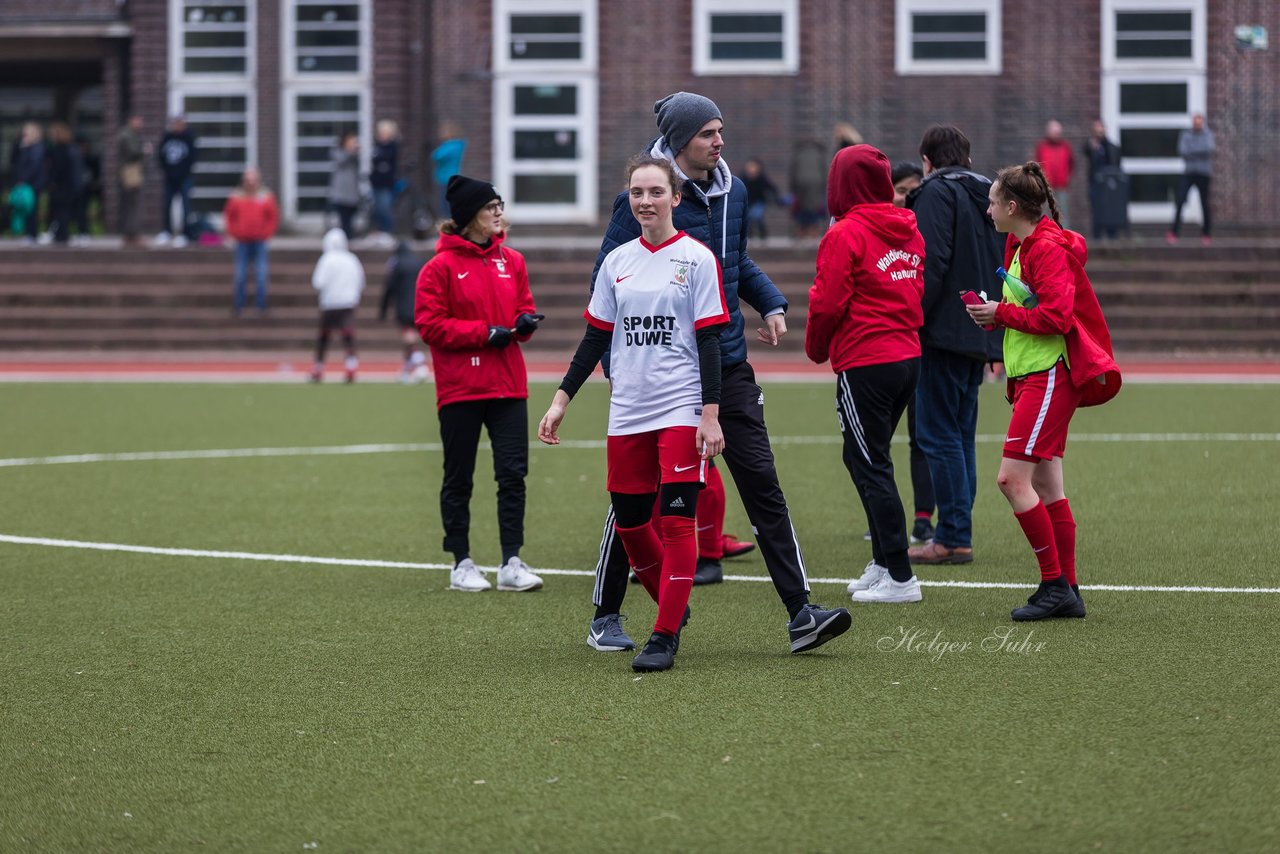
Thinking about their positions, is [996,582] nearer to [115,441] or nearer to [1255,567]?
[1255,567]

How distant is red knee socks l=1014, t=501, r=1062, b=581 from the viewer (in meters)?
7.16

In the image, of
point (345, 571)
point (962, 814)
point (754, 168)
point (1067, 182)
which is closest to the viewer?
point (962, 814)

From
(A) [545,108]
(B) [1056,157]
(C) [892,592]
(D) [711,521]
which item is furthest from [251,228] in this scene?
(C) [892,592]

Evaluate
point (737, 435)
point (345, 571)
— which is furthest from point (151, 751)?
point (345, 571)

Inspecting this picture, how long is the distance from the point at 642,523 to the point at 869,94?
24.9 m

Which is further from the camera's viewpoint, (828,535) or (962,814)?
(828,535)

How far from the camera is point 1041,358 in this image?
716 centimetres

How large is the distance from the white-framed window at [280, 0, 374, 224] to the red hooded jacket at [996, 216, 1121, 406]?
26.0m

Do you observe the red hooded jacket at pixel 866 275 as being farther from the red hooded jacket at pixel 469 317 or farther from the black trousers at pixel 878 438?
the red hooded jacket at pixel 469 317

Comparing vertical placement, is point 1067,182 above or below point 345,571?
above

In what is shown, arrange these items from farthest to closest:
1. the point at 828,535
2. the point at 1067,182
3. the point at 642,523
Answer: the point at 1067,182
the point at 828,535
the point at 642,523

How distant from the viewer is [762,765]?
16.9 ft

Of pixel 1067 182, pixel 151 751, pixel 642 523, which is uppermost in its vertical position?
pixel 1067 182

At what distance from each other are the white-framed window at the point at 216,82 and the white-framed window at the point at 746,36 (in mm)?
7926
